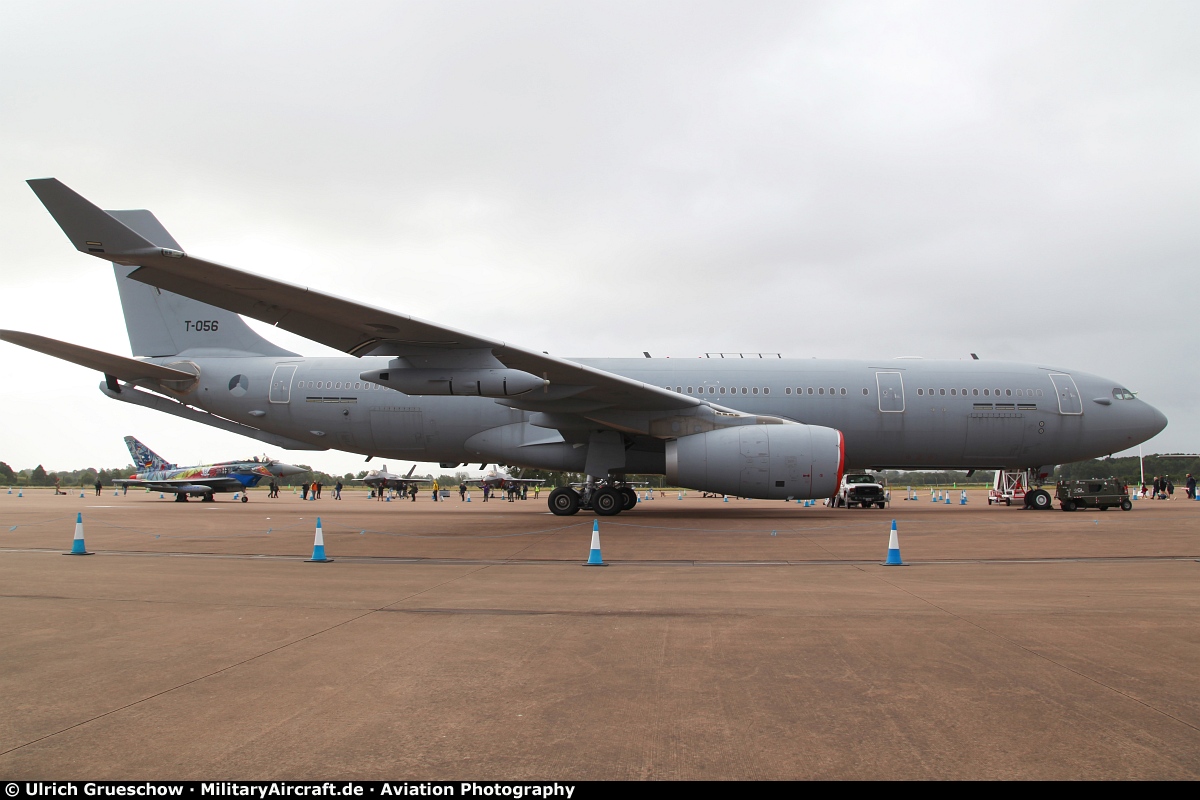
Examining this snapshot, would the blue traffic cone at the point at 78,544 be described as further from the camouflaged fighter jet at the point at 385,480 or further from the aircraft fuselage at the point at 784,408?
the camouflaged fighter jet at the point at 385,480

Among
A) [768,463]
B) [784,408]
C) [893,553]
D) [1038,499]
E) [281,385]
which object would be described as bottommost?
[893,553]

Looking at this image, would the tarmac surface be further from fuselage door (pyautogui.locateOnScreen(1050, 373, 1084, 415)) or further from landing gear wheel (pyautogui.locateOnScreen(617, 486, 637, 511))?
fuselage door (pyautogui.locateOnScreen(1050, 373, 1084, 415))

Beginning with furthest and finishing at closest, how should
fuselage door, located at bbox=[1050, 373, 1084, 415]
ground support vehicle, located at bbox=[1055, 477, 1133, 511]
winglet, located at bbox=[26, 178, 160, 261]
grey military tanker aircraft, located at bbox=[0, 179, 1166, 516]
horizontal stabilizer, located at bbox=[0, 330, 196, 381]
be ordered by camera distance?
ground support vehicle, located at bbox=[1055, 477, 1133, 511] < fuselage door, located at bbox=[1050, 373, 1084, 415] < grey military tanker aircraft, located at bbox=[0, 179, 1166, 516] < horizontal stabilizer, located at bbox=[0, 330, 196, 381] < winglet, located at bbox=[26, 178, 160, 261]

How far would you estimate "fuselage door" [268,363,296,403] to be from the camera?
16547mm

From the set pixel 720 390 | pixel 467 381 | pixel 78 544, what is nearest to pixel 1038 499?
pixel 720 390

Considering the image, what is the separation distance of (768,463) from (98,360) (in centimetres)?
1435

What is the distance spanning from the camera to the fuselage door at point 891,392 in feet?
53.3

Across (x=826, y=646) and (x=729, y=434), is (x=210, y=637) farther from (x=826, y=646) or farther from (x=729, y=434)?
(x=729, y=434)

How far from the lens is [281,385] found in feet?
54.4

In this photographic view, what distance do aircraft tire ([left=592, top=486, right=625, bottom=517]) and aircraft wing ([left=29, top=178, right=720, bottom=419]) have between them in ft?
7.64

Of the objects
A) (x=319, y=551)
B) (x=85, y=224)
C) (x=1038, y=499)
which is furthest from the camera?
(x=1038, y=499)

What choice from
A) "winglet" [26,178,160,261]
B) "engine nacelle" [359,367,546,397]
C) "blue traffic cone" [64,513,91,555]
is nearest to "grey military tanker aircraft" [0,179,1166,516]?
"engine nacelle" [359,367,546,397]

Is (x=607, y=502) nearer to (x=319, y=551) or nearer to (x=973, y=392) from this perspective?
(x=319, y=551)
